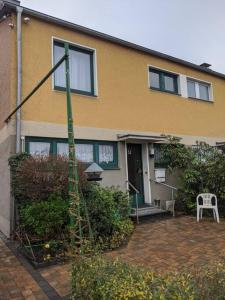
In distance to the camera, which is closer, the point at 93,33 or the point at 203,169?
the point at 93,33

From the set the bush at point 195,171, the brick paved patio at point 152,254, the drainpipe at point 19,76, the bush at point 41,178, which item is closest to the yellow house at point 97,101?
the drainpipe at point 19,76

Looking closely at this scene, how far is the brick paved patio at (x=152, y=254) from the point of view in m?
4.82

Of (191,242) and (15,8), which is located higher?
(15,8)

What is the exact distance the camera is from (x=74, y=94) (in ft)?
31.9

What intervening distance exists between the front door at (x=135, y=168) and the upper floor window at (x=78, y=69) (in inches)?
108

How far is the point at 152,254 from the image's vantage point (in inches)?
248

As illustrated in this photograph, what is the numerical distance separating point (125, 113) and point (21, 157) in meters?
4.67

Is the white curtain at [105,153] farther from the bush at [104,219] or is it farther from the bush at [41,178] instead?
the bush at [41,178]

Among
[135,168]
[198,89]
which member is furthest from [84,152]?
[198,89]

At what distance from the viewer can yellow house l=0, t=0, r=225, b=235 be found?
28.5ft

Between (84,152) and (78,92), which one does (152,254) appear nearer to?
(84,152)

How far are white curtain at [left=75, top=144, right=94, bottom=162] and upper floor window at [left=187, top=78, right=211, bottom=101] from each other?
621cm

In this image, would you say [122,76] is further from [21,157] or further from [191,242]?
[191,242]

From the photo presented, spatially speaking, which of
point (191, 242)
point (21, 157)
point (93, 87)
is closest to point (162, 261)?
point (191, 242)
